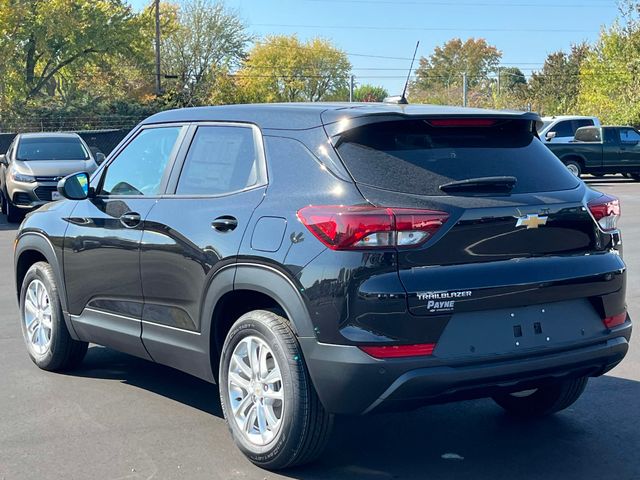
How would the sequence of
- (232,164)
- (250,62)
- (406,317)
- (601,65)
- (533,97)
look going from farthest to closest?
(250,62) → (533,97) → (601,65) → (232,164) → (406,317)

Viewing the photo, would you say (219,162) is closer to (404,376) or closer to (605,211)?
(404,376)

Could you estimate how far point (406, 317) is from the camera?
408 centimetres

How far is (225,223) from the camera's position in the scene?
4.74 m

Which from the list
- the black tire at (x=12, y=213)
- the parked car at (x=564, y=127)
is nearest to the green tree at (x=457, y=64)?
the parked car at (x=564, y=127)

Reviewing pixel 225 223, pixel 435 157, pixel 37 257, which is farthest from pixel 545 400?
pixel 37 257

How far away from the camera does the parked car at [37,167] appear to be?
1734 centimetres

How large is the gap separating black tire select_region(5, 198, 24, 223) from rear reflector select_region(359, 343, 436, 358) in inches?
585

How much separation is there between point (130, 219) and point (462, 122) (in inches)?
80.3

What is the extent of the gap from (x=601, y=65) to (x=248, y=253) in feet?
141

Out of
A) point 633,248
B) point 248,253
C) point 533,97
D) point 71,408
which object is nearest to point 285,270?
point 248,253

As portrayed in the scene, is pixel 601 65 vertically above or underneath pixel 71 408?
above

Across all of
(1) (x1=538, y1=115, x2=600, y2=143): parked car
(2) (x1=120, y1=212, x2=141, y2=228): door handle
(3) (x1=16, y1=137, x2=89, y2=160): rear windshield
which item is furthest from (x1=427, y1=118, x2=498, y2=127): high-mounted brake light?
(1) (x1=538, y1=115, x2=600, y2=143): parked car

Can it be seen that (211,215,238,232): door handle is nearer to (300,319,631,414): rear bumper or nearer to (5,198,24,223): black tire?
(300,319,631,414): rear bumper

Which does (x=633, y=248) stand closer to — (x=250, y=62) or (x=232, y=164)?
(x=232, y=164)
